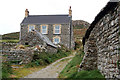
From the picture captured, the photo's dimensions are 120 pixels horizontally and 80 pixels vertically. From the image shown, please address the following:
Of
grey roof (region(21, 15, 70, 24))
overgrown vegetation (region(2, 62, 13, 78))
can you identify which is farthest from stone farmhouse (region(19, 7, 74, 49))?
overgrown vegetation (region(2, 62, 13, 78))

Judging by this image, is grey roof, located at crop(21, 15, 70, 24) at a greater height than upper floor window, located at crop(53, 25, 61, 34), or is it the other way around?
grey roof, located at crop(21, 15, 70, 24)

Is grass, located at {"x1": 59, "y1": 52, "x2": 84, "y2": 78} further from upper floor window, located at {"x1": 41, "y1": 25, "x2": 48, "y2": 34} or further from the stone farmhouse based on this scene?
upper floor window, located at {"x1": 41, "y1": 25, "x2": 48, "y2": 34}

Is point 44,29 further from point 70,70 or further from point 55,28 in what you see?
point 70,70

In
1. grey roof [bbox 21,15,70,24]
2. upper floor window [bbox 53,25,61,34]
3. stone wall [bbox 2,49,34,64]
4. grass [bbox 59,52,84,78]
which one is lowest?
grass [bbox 59,52,84,78]

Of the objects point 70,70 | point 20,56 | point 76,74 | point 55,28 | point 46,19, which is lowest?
point 70,70

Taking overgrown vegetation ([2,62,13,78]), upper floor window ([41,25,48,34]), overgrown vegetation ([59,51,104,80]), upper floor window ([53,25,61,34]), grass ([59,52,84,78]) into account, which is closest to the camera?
overgrown vegetation ([59,51,104,80])

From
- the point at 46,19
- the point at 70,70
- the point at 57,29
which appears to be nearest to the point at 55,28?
the point at 57,29

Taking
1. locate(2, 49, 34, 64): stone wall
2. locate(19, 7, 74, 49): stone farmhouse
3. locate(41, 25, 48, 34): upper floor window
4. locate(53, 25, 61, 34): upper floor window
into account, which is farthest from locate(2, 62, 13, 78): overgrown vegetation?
locate(41, 25, 48, 34): upper floor window

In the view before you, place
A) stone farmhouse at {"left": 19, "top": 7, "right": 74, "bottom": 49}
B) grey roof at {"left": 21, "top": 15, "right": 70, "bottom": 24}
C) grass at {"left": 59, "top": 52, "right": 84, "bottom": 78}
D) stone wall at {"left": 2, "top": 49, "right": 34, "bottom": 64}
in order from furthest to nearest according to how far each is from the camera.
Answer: grey roof at {"left": 21, "top": 15, "right": 70, "bottom": 24} < stone farmhouse at {"left": 19, "top": 7, "right": 74, "bottom": 49} < stone wall at {"left": 2, "top": 49, "right": 34, "bottom": 64} < grass at {"left": 59, "top": 52, "right": 84, "bottom": 78}

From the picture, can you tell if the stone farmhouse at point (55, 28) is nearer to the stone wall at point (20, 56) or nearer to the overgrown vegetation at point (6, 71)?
the stone wall at point (20, 56)

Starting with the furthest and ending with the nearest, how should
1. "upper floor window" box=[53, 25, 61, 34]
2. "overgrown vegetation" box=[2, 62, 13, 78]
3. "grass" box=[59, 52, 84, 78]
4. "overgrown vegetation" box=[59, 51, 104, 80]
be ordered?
"upper floor window" box=[53, 25, 61, 34]
"grass" box=[59, 52, 84, 78]
"overgrown vegetation" box=[2, 62, 13, 78]
"overgrown vegetation" box=[59, 51, 104, 80]

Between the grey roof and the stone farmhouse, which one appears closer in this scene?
the stone farmhouse

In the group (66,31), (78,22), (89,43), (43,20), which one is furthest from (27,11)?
(78,22)

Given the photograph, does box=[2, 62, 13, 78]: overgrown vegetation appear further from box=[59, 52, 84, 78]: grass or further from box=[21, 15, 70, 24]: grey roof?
box=[21, 15, 70, 24]: grey roof
